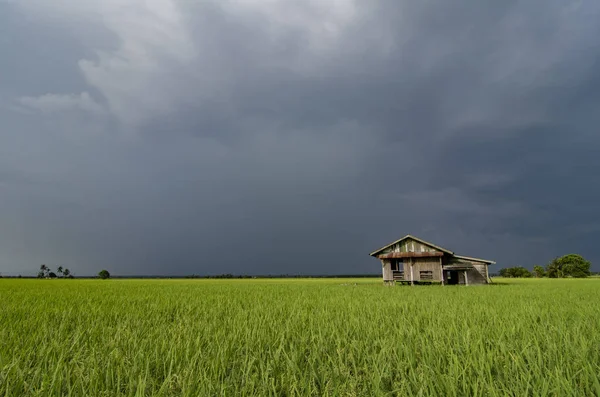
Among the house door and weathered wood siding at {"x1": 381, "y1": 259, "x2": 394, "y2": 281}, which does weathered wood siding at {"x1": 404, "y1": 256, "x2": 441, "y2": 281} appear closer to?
weathered wood siding at {"x1": 381, "y1": 259, "x2": 394, "y2": 281}

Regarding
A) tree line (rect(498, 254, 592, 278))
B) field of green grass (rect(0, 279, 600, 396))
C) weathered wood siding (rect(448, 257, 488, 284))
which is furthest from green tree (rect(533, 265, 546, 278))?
field of green grass (rect(0, 279, 600, 396))

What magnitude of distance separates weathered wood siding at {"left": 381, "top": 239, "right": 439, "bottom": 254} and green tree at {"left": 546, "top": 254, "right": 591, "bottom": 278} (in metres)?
73.7

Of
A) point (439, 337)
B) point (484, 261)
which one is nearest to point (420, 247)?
point (484, 261)

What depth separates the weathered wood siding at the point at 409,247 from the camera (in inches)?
1149

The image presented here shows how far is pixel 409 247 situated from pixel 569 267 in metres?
76.9

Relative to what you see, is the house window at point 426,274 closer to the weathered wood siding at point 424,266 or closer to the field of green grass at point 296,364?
the weathered wood siding at point 424,266

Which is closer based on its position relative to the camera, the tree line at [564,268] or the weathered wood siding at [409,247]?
the weathered wood siding at [409,247]

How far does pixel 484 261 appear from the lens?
33.8 metres

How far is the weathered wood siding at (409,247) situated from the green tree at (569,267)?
2903 inches

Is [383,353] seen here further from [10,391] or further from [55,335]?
[55,335]

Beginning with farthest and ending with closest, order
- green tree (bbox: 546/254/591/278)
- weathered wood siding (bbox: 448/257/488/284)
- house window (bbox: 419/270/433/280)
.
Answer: green tree (bbox: 546/254/591/278), weathered wood siding (bbox: 448/257/488/284), house window (bbox: 419/270/433/280)

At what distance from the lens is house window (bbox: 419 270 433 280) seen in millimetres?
28559

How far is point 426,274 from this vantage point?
2892 cm

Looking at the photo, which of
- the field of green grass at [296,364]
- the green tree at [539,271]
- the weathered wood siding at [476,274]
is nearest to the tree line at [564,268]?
the green tree at [539,271]
